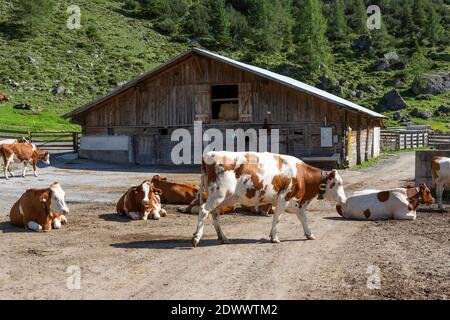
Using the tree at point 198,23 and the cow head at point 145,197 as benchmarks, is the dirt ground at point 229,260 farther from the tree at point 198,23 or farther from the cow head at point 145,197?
the tree at point 198,23

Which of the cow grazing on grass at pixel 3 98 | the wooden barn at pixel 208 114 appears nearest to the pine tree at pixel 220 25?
the cow grazing on grass at pixel 3 98

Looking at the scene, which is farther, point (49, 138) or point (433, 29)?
point (433, 29)

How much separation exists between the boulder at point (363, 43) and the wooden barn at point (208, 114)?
7657cm

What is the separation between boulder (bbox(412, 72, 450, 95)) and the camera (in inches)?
3194

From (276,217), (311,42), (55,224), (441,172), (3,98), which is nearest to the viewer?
(276,217)

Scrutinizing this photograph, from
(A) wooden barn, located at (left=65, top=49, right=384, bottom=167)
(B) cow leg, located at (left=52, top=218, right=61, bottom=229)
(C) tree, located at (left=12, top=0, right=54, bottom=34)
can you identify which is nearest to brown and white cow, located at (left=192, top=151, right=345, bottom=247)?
(B) cow leg, located at (left=52, top=218, right=61, bottom=229)

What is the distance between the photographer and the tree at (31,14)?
84.6 m

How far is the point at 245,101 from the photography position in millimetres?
32406

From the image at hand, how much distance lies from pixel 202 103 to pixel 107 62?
52.2m

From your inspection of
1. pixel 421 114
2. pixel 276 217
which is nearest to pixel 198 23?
pixel 421 114

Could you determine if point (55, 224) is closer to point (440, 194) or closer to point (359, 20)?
point (440, 194)

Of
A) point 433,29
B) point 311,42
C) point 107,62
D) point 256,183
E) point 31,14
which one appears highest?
point 433,29

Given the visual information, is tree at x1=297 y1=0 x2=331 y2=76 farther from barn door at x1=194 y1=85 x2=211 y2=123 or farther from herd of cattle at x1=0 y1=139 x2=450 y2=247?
herd of cattle at x1=0 y1=139 x2=450 y2=247

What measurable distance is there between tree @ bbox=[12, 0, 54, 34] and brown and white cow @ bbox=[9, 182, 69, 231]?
7556 cm
